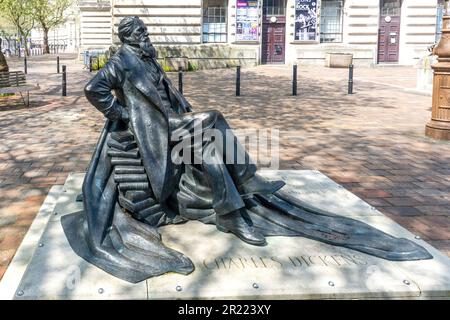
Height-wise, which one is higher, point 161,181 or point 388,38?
point 388,38

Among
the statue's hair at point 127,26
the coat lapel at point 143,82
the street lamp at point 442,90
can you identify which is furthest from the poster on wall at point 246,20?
the coat lapel at point 143,82

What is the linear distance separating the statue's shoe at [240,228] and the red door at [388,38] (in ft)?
96.5

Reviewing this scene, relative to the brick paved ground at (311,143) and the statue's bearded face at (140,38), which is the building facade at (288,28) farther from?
the statue's bearded face at (140,38)

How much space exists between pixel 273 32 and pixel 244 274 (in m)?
28.4

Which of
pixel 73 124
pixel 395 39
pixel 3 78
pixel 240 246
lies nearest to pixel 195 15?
pixel 395 39

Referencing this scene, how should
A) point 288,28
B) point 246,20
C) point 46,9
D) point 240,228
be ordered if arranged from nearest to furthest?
point 240,228 → point 246,20 → point 288,28 → point 46,9

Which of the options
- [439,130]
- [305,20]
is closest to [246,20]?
[305,20]

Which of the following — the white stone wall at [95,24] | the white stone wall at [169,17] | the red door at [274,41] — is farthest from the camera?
the white stone wall at [95,24]

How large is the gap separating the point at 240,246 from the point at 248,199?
0.47 meters

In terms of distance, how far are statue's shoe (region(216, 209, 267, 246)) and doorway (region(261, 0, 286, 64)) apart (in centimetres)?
2734

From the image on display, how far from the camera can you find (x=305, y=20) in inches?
1169

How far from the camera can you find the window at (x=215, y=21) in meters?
29.3
